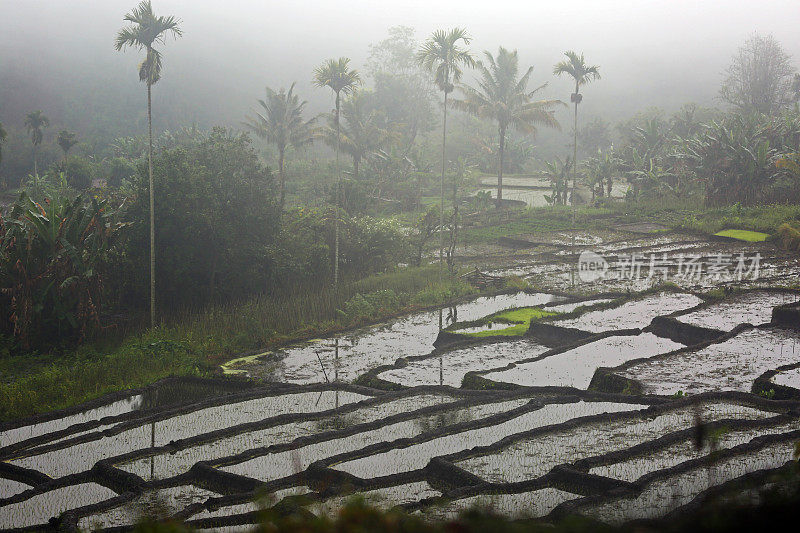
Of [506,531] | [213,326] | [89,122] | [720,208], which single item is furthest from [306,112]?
[506,531]

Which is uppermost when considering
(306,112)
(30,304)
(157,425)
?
(306,112)

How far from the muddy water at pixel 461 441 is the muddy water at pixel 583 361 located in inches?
33.1

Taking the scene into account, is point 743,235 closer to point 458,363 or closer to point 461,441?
point 458,363

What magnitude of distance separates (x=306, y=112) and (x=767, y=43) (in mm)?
27202

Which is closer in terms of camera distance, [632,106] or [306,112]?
[306,112]

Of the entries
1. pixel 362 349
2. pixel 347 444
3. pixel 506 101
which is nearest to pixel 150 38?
pixel 362 349

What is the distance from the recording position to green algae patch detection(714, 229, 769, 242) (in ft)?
57.0

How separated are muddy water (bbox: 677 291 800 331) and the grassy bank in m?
4.38

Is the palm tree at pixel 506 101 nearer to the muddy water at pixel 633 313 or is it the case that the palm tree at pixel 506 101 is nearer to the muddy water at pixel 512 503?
the muddy water at pixel 633 313

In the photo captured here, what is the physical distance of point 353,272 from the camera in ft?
51.8

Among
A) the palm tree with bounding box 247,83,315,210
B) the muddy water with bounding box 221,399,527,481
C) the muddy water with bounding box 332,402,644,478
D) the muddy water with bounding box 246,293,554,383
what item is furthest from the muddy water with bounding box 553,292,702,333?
the palm tree with bounding box 247,83,315,210

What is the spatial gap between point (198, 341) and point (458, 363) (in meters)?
3.62

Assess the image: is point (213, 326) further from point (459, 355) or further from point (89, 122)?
point (89, 122)

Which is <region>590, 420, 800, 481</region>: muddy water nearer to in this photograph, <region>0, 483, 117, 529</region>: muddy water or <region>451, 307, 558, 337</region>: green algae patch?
<region>0, 483, 117, 529</region>: muddy water
